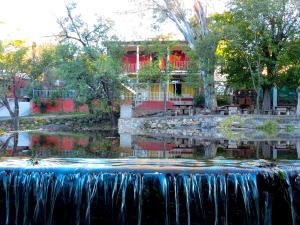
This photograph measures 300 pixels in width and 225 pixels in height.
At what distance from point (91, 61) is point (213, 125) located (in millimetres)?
9731

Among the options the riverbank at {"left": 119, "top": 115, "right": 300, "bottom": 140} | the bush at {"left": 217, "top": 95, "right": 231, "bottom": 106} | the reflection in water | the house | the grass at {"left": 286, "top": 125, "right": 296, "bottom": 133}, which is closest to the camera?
the reflection in water

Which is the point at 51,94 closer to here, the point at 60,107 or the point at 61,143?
the point at 60,107

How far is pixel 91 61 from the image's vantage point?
2948 centimetres

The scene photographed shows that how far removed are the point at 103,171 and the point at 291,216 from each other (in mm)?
3407

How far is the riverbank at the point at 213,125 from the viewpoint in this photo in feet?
73.3

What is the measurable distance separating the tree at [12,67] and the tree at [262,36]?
1402cm

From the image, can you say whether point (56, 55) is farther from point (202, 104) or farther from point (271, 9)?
point (271, 9)

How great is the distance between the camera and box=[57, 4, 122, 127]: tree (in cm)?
2859

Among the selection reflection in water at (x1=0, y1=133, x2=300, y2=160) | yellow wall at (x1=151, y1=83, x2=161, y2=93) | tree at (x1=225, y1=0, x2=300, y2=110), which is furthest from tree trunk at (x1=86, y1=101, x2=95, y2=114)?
reflection in water at (x1=0, y1=133, x2=300, y2=160)

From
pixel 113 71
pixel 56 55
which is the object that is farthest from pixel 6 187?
pixel 56 55

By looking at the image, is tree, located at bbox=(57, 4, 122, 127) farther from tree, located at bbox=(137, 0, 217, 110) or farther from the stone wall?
tree, located at bbox=(137, 0, 217, 110)

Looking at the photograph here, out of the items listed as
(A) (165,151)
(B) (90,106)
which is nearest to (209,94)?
(B) (90,106)

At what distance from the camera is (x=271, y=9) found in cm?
2512

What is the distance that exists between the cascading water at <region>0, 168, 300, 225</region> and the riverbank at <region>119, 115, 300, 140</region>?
43.2ft
